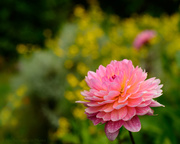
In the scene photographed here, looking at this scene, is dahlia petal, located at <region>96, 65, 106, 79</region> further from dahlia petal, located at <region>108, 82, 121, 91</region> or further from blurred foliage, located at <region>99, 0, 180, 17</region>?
blurred foliage, located at <region>99, 0, 180, 17</region>

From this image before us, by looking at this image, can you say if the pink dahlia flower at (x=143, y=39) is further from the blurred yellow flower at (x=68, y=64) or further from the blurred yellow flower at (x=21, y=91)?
the blurred yellow flower at (x=21, y=91)

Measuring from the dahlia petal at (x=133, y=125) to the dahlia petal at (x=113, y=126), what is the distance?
15mm

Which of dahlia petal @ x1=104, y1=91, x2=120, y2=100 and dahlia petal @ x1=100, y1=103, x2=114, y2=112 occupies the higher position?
dahlia petal @ x1=104, y1=91, x2=120, y2=100

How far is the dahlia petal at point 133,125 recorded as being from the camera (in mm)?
650

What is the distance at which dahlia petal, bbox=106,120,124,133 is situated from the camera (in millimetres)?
663

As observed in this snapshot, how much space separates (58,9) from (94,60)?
3552 mm

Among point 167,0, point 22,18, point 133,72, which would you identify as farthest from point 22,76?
point 167,0

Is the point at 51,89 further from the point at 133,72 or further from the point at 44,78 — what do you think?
the point at 133,72

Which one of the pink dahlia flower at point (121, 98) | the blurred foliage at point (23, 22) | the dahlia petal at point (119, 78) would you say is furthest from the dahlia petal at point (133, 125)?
the blurred foliage at point (23, 22)

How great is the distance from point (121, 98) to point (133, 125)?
92mm

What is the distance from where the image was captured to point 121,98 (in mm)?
720

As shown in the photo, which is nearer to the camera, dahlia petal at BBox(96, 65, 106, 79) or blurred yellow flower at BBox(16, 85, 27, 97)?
dahlia petal at BBox(96, 65, 106, 79)

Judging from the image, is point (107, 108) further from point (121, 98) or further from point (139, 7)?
point (139, 7)

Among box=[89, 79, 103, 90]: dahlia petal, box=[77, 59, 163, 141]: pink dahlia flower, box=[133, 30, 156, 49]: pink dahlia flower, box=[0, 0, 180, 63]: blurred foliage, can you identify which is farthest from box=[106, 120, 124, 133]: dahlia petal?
box=[0, 0, 180, 63]: blurred foliage
